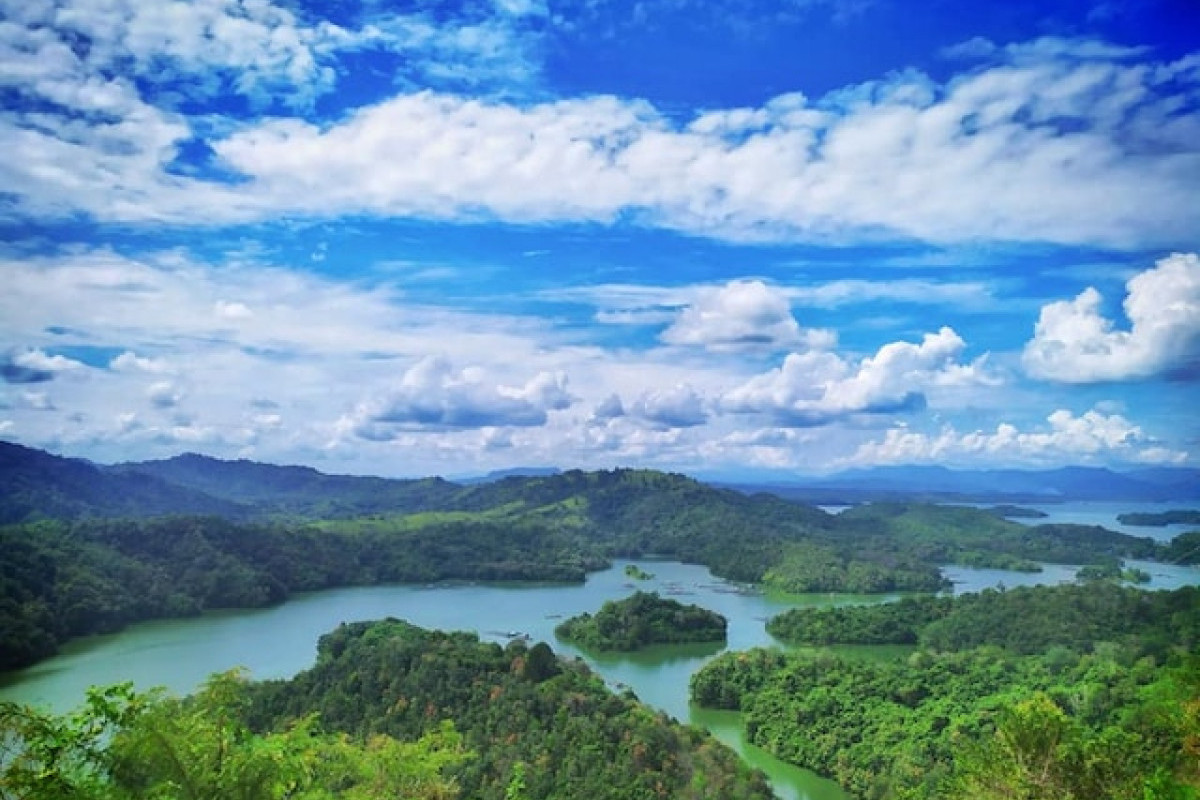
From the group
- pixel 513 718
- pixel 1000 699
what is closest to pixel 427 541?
pixel 513 718

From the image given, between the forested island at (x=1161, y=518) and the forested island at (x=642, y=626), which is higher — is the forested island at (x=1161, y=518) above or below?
above

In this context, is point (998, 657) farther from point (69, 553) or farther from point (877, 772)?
point (69, 553)

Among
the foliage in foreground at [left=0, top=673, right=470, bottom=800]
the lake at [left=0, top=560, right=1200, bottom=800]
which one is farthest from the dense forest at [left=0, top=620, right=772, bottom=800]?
the lake at [left=0, top=560, right=1200, bottom=800]

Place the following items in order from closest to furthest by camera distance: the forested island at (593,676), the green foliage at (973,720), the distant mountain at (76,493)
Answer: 1. the forested island at (593,676)
2. the green foliage at (973,720)
3. the distant mountain at (76,493)

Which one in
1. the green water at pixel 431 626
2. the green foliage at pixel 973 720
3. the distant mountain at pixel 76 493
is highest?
the distant mountain at pixel 76 493

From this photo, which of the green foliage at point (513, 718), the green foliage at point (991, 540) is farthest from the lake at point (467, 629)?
the green foliage at point (991, 540)

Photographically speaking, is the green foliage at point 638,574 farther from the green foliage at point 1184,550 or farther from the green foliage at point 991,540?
the green foliage at point 1184,550

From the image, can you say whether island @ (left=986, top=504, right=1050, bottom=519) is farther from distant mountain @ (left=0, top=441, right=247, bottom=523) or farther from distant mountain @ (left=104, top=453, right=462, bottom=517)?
distant mountain @ (left=0, top=441, right=247, bottom=523)

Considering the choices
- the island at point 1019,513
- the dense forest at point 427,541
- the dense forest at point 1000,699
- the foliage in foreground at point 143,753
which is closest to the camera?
the foliage in foreground at point 143,753

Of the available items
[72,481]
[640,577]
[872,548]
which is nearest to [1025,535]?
[872,548]
